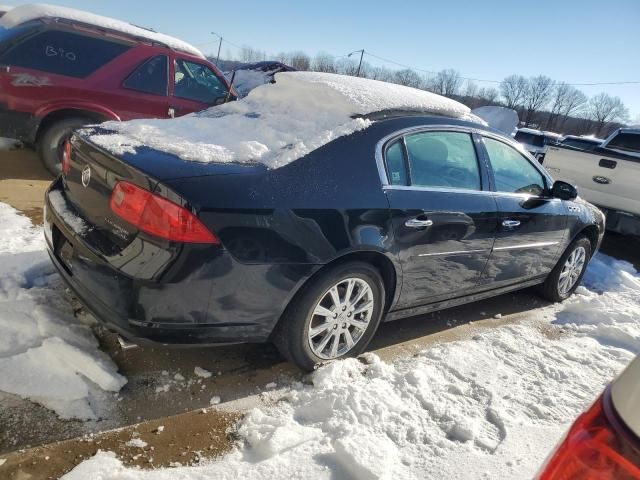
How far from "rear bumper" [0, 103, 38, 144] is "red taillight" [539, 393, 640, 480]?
616 centimetres

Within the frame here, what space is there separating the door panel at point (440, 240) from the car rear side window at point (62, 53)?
468cm

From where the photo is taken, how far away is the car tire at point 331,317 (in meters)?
2.72

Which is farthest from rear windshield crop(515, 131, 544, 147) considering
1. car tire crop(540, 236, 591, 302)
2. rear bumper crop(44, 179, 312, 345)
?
rear bumper crop(44, 179, 312, 345)

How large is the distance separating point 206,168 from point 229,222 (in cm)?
32

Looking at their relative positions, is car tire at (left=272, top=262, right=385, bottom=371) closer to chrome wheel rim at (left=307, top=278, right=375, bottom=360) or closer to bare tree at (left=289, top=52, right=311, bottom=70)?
chrome wheel rim at (left=307, top=278, right=375, bottom=360)

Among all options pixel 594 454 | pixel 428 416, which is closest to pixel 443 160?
pixel 428 416

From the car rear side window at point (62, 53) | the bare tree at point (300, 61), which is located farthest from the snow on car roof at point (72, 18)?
the bare tree at point (300, 61)

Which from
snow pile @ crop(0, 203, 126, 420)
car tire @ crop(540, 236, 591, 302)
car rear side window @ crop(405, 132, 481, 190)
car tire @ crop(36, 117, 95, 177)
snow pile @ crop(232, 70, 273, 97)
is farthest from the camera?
snow pile @ crop(232, 70, 273, 97)

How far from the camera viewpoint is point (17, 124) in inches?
221

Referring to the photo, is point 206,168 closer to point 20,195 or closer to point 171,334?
point 171,334

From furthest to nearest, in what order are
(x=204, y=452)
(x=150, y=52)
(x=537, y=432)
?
(x=150, y=52) < (x=537, y=432) < (x=204, y=452)

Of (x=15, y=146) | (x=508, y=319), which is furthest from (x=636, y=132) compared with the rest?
(x=15, y=146)

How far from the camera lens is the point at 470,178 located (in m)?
3.57

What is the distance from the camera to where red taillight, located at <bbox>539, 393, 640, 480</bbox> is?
1.03m
